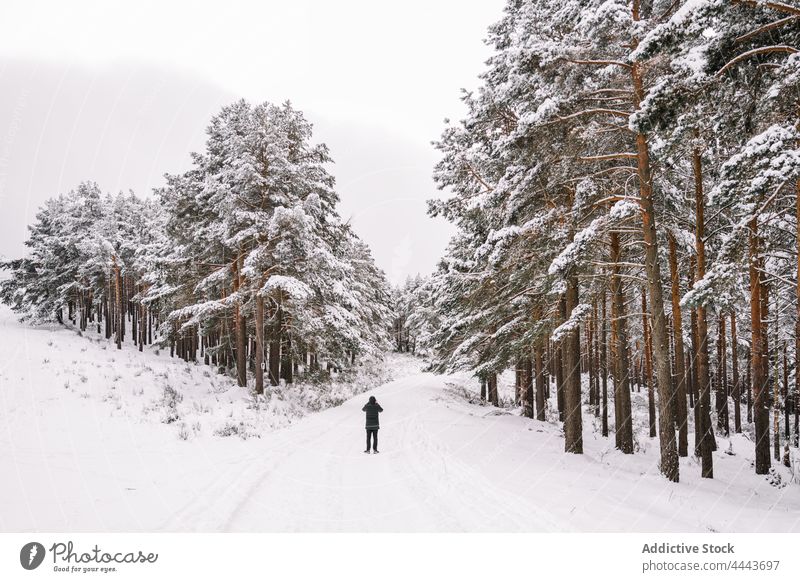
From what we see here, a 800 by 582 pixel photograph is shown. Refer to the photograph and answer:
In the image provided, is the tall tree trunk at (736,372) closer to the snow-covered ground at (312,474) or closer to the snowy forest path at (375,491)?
the snow-covered ground at (312,474)

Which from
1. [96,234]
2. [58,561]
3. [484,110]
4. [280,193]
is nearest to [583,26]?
[484,110]

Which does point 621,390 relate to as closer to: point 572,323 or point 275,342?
point 572,323

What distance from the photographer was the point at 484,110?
9.70 m

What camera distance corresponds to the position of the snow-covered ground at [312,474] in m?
5.46

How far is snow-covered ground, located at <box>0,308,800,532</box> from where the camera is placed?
17.9 ft

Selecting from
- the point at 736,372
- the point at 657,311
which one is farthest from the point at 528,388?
the point at 657,311

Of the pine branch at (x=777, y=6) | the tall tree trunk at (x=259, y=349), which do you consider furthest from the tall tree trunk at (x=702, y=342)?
the tall tree trunk at (x=259, y=349)

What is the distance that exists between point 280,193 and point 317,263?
150 inches

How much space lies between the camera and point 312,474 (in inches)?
309

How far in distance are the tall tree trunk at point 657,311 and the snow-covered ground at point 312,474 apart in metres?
0.69

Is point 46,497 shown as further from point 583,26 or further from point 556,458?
point 583,26

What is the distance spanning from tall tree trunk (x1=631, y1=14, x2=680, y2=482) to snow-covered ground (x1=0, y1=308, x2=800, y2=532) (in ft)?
2.28

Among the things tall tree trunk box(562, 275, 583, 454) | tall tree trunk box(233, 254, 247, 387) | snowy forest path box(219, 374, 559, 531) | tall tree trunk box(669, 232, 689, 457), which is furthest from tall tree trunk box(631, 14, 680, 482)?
tall tree trunk box(233, 254, 247, 387)

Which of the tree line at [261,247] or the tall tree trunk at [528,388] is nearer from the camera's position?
the tree line at [261,247]
